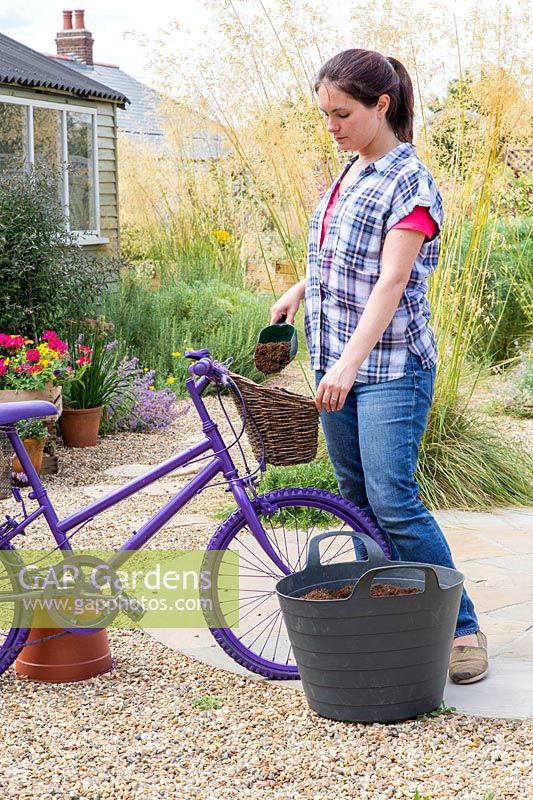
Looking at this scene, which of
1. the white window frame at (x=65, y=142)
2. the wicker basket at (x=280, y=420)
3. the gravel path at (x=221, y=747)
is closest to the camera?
the gravel path at (x=221, y=747)

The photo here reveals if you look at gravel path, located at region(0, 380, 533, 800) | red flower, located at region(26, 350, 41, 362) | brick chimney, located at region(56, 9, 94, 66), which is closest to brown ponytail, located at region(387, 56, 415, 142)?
gravel path, located at region(0, 380, 533, 800)

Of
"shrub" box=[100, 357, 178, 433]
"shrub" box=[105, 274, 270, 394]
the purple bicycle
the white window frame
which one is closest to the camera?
the purple bicycle

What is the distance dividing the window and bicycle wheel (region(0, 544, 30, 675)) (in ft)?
20.9

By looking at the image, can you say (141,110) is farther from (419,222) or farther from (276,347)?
(419,222)

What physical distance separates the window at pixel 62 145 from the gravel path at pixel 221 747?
6.63 meters

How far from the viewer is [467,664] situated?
2.82 metres

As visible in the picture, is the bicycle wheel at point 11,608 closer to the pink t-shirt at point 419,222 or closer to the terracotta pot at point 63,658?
the terracotta pot at point 63,658

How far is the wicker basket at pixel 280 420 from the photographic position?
2.69 m

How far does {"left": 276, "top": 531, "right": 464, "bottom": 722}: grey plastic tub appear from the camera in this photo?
2457 mm

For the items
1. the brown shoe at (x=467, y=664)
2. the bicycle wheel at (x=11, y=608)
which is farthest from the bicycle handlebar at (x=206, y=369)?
the brown shoe at (x=467, y=664)

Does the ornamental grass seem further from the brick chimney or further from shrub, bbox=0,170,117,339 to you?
→ the brick chimney

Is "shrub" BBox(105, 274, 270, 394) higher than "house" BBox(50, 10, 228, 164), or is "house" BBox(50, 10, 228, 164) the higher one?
"house" BBox(50, 10, 228, 164)

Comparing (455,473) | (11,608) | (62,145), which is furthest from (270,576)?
(62,145)

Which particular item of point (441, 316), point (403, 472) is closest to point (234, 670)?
point (403, 472)
